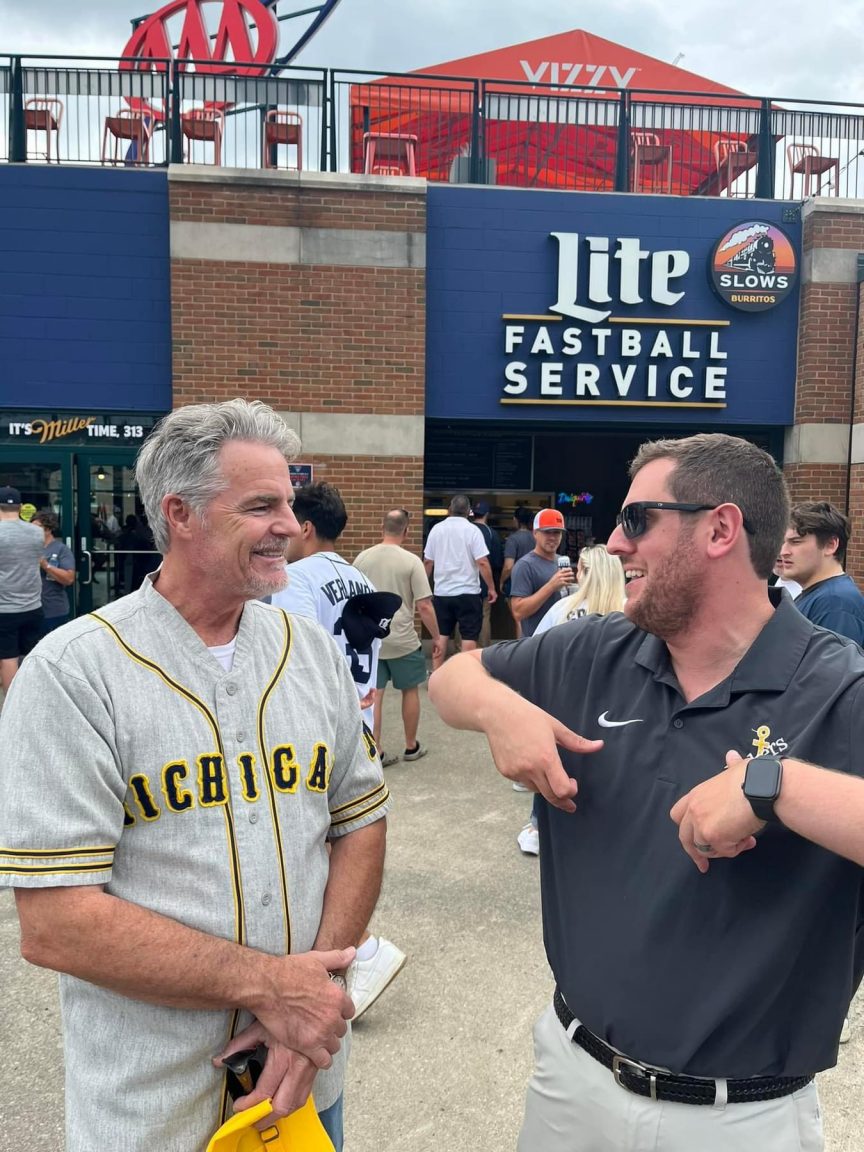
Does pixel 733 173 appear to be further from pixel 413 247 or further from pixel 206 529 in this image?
pixel 206 529

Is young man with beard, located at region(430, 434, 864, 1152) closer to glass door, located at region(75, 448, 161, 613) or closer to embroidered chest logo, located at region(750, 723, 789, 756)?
embroidered chest logo, located at region(750, 723, 789, 756)

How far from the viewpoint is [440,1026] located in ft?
11.0

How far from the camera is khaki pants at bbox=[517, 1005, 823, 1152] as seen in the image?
152 centimetres

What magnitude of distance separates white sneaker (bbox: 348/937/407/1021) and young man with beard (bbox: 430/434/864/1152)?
1.72 meters

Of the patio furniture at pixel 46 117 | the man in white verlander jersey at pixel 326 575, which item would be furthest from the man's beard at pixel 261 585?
the patio furniture at pixel 46 117

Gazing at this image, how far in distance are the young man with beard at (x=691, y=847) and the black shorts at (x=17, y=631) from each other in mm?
6889

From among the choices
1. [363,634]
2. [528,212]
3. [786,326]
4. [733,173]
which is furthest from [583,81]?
[363,634]

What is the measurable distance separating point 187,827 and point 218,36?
1313 cm

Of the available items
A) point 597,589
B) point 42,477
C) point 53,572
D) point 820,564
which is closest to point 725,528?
point 597,589

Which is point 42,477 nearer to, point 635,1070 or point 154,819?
point 154,819

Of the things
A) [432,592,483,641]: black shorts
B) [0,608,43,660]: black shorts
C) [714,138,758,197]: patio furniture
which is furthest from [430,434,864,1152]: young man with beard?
[714,138,758,197]: patio furniture

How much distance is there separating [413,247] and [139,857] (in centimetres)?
953

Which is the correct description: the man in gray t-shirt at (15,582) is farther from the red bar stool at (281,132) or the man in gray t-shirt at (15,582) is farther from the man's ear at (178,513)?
the man's ear at (178,513)

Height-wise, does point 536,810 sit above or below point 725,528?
below
